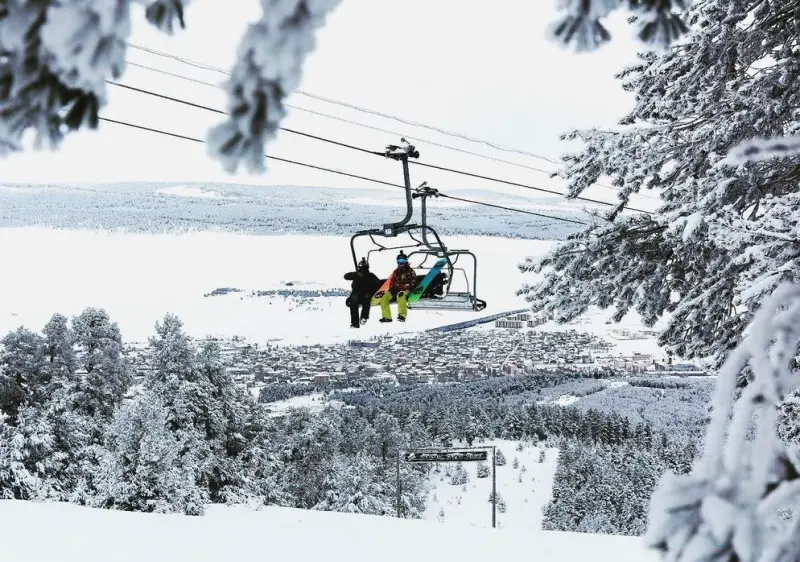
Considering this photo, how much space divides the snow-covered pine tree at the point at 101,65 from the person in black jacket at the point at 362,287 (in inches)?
258

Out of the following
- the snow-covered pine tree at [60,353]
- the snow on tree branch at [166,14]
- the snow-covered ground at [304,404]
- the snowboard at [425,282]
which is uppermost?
the snow on tree branch at [166,14]

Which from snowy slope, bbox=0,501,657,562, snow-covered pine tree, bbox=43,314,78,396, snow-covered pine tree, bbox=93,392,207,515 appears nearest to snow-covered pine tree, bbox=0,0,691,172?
snowy slope, bbox=0,501,657,562

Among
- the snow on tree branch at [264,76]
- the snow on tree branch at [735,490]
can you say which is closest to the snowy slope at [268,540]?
the snow on tree branch at [735,490]

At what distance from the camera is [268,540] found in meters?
9.10

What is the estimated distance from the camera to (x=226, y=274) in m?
50.5

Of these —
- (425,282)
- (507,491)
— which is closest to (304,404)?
(507,491)

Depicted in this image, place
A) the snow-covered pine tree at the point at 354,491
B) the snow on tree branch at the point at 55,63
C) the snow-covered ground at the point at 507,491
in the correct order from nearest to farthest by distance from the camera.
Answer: the snow on tree branch at the point at 55,63 → the snow-covered pine tree at the point at 354,491 → the snow-covered ground at the point at 507,491

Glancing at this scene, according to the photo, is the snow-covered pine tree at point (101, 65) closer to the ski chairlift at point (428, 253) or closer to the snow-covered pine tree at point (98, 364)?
the ski chairlift at point (428, 253)

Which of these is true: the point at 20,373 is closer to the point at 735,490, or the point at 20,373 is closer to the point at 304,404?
the point at 304,404

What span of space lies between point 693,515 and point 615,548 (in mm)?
8008

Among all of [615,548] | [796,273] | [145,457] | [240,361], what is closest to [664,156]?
[796,273]

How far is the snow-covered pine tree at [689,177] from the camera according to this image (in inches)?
253

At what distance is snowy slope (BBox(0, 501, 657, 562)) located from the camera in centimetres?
837

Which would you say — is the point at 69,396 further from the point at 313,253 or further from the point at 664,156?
the point at 664,156
